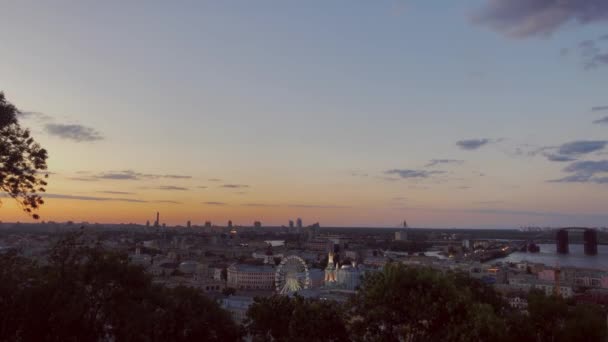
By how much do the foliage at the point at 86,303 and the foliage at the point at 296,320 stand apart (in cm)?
122

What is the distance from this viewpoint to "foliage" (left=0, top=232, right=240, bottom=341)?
39.9 ft

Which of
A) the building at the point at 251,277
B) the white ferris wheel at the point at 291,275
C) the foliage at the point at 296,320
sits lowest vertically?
the building at the point at 251,277

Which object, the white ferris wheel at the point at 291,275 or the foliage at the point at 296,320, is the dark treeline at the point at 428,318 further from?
the white ferris wheel at the point at 291,275

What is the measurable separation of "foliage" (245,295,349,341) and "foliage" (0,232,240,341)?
1.22 meters

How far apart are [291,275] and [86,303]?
33.6m

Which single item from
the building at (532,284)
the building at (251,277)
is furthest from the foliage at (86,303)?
the building at (251,277)

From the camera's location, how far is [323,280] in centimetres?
6184

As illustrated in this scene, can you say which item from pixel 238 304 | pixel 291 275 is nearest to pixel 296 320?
pixel 238 304

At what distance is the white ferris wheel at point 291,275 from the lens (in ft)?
148

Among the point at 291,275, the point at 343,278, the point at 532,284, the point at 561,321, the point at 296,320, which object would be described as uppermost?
the point at 561,321

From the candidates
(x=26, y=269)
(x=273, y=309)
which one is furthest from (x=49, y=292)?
(x=273, y=309)

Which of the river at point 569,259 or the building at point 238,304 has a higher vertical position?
the river at point 569,259

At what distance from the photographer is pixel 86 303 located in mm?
13023

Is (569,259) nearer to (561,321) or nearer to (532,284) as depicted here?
(532,284)
